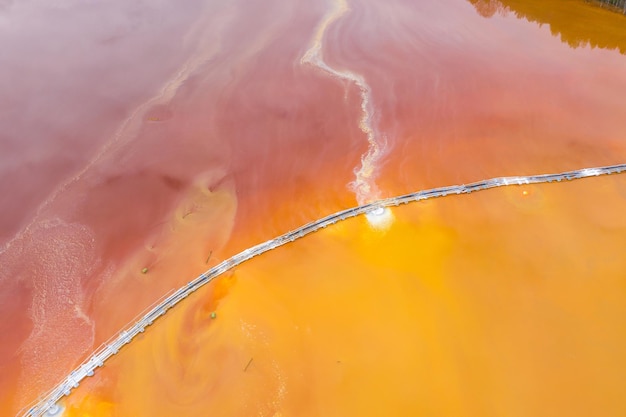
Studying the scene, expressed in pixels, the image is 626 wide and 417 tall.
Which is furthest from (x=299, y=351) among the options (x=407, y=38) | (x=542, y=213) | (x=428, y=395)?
(x=407, y=38)

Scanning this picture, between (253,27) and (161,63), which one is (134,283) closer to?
(161,63)

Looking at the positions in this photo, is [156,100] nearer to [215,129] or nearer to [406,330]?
[215,129]

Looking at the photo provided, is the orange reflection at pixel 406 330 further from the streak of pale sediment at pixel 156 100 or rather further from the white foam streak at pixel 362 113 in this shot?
the streak of pale sediment at pixel 156 100

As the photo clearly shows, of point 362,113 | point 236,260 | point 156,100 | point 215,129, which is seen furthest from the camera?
point 156,100

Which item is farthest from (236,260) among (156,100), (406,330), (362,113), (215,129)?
(156,100)

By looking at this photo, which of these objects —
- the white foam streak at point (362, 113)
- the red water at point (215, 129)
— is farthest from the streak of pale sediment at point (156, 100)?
the white foam streak at point (362, 113)

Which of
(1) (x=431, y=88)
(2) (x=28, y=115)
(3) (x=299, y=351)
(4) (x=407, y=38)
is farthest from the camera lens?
(4) (x=407, y=38)
